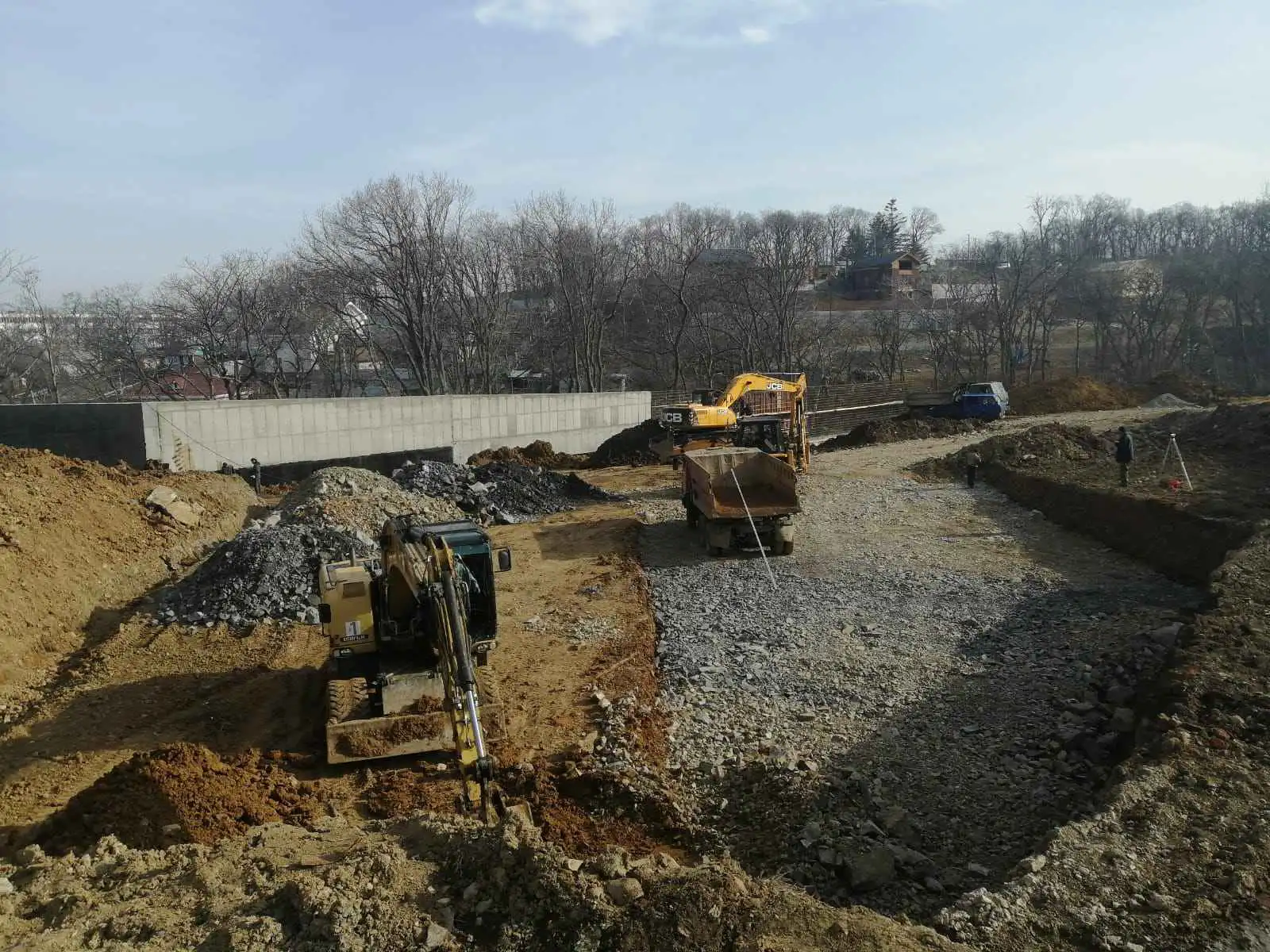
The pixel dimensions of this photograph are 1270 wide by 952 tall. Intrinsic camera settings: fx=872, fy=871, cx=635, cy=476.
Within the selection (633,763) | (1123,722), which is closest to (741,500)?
(633,763)

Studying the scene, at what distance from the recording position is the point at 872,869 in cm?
575

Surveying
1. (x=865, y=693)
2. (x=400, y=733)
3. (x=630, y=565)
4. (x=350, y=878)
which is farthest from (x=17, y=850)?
(x=630, y=565)

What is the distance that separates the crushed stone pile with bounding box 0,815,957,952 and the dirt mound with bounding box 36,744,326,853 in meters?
0.70

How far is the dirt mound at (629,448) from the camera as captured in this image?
2838 cm

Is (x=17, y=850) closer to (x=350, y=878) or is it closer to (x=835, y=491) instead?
(x=350, y=878)

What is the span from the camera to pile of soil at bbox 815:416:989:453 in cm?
3125

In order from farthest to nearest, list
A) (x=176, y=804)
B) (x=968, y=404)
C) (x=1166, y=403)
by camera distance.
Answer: (x=1166, y=403) → (x=968, y=404) → (x=176, y=804)

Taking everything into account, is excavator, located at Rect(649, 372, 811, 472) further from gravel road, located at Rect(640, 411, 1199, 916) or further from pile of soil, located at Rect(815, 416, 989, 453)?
pile of soil, located at Rect(815, 416, 989, 453)

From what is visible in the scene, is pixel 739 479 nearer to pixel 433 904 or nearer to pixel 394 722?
pixel 394 722

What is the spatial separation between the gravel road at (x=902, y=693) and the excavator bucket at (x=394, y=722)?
2.14 meters

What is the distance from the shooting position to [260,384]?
133 ft

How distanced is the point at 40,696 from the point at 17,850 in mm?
4014

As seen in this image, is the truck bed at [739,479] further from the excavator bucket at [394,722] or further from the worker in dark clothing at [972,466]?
the worker in dark clothing at [972,466]

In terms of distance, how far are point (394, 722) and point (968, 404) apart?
31.8 meters
